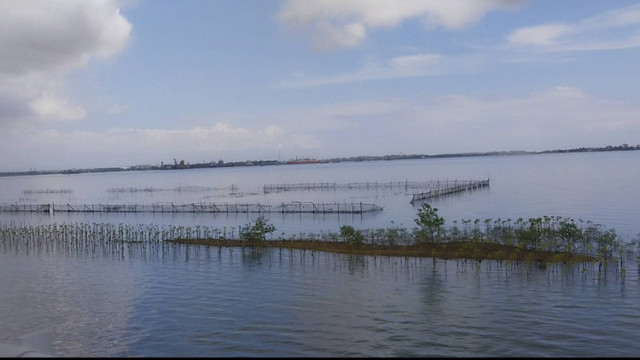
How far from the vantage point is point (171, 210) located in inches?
2421

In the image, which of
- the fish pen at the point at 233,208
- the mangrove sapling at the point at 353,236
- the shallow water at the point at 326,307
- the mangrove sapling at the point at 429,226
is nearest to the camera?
the shallow water at the point at 326,307

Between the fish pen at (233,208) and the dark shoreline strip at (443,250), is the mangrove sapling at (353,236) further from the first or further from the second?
the fish pen at (233,208)

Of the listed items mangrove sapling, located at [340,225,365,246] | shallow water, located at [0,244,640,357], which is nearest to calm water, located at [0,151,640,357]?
shallow water, located at [0,244,640,357]

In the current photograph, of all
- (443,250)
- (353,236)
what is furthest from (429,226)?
(353,236)

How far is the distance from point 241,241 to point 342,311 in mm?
15448

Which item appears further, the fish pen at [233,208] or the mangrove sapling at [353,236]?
the fish pen at [233,208]

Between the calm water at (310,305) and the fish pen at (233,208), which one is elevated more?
the fish pen at (233,208)

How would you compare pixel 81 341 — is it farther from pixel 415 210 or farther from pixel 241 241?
pixel 415 210

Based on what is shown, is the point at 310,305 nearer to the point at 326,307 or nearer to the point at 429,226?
the point at 326,307

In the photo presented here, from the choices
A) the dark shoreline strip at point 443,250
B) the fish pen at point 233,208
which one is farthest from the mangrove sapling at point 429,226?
the fish pen at point 233,208

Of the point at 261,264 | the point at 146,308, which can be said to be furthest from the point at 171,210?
the point at 146,308

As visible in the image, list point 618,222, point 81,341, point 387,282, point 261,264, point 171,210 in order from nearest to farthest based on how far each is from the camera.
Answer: point 81,341, point 387,282, point 261,264, point 618,222, point 171,210

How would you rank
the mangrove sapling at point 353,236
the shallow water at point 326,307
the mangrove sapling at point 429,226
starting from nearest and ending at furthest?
the shallow water at point 326,307, the mangrove sapling at point 429,226, the mangrove sapling at point 353,236

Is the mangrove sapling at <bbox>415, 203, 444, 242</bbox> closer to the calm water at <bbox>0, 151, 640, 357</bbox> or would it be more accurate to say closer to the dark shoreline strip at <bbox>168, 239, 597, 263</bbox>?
the dark shoreline strip at <bbox>168, 239, 597, 263</bbox>
